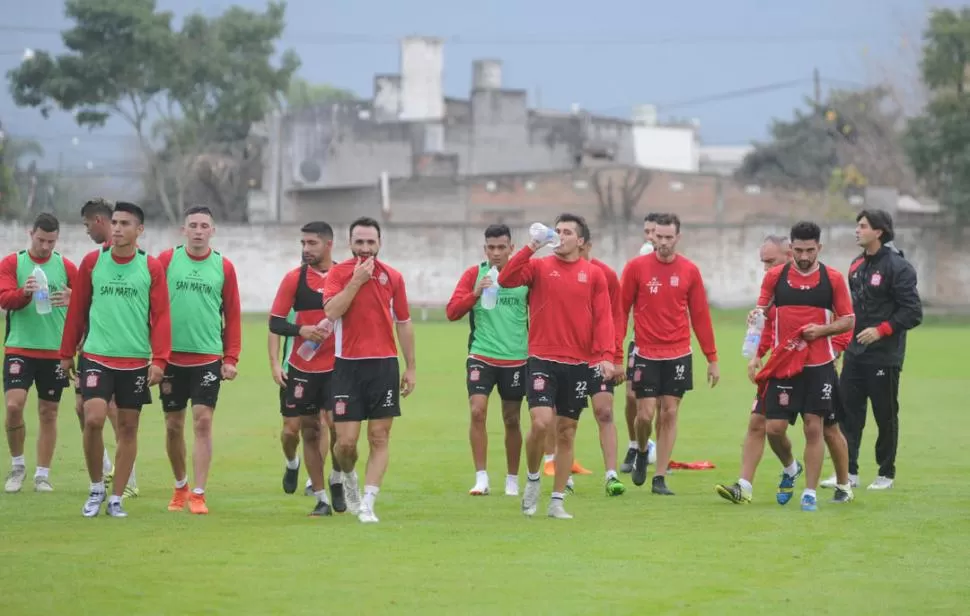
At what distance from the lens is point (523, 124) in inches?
3204

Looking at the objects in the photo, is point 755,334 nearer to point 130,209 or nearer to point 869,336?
point 869,336

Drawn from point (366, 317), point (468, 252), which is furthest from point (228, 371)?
point (468, 252)

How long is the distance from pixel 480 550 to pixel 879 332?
16.8ft

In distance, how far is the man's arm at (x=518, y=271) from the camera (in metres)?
12.1

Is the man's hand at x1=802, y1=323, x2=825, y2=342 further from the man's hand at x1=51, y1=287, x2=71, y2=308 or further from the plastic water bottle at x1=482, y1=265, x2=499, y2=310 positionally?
the man's hand at x1=51, y1=287, x2=71, y2=308

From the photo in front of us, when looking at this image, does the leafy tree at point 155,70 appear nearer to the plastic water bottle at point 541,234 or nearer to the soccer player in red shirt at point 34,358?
the soccer player in red shirt at point 34,358

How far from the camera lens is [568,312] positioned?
12.5 metres

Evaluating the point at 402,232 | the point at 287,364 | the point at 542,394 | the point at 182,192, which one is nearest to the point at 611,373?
the point at 542,394

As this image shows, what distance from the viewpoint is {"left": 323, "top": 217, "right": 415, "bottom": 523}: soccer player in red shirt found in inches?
475

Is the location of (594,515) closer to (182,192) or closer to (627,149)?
(182,192)

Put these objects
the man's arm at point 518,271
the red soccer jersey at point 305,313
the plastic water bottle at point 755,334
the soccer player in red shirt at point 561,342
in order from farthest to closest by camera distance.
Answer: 1. the plastic water bottle at point 755,334
2. the red soccer jersey at point 305,313
3. the soccer player in red shirt at point 561,342
4. the man's arm at point 518,271

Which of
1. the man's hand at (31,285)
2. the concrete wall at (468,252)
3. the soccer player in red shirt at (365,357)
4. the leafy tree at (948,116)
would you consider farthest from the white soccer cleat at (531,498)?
the leafy tree at (948,116)

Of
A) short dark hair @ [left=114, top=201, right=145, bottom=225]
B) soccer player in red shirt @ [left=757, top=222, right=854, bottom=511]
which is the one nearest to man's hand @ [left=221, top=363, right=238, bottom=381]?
short dark hair @ [left=114, top=201, right=145, bottom=225]

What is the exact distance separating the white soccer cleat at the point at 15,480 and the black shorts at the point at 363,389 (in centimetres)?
370
